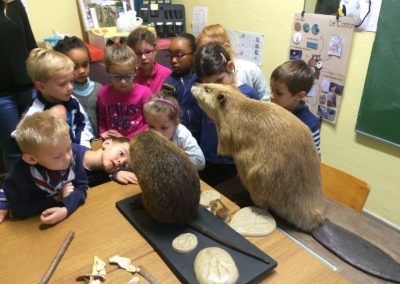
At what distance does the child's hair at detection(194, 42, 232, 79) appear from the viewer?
1479 mm

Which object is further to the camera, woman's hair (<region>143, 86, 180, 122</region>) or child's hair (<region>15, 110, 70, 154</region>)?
woman's hair (<region>143, 86, 180, 122</region>)

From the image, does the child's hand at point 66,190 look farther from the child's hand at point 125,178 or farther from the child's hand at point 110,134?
the child's hand at point 110,134

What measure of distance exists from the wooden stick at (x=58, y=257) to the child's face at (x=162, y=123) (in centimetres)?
61

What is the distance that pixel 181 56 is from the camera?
76.6 inches

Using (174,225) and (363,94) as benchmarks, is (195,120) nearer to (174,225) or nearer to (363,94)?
(174,225)

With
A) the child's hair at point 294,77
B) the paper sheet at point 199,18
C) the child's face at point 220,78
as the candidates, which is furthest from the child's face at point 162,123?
the paper sheet at point 199,18

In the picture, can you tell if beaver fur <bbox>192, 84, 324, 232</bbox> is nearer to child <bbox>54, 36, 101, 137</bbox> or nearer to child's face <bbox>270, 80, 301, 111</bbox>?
child's face <bbox>270, 80, 301, 111</bbox>

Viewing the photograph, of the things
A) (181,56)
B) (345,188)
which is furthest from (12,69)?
(345,188)

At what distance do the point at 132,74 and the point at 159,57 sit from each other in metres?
1.39

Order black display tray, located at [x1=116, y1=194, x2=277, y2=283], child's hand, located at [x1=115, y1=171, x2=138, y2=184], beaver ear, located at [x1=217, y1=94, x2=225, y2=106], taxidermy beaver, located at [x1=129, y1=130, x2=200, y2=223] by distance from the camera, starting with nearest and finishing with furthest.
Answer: black display tray, located at [x1=116, y1=194, x2=277, y2=283] → taxidermy beaver, located at [x1=129, y1=130, x2=200, y2=223] → beaver ear, located at [x1=217, y1=94, x2=225, y2=106] → child's hand, located at [x1=115, y1=171, x2=138, y2=184]

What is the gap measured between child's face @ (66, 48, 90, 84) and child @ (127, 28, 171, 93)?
0.32 meters

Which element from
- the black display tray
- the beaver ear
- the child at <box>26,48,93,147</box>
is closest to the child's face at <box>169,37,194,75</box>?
the child at <box>26,48,93,147</box>

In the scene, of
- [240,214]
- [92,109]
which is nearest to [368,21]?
[240,214]

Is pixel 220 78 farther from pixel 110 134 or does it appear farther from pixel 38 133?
pixel 38 133
